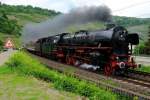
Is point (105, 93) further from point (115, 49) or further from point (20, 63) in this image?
point (20, 63)

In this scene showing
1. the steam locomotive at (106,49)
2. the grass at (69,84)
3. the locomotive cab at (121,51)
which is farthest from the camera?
the steam locomotive at (106,49)

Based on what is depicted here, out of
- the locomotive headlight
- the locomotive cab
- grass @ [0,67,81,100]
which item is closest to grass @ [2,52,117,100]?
grass @ [0,67,81,100]

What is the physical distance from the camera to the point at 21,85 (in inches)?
747

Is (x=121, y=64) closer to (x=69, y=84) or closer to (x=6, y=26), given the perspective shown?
(x=69, y=84)

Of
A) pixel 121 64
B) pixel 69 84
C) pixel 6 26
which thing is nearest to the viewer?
pixel 69 84

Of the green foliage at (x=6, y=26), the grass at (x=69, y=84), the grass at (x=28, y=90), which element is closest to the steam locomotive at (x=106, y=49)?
the grass at (x=69, y=84)

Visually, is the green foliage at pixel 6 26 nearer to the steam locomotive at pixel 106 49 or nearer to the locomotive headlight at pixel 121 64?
the steam locomotive at pixel 106 49

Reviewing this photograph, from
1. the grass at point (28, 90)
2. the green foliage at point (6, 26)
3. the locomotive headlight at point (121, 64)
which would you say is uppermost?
the green foliage at point (6, 26)

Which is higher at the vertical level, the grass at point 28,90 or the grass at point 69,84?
the grass at point 69,84

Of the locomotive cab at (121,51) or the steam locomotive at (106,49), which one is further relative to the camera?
the steam locomotive at (106,49)

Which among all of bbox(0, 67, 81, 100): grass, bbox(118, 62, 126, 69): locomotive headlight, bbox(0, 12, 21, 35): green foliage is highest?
bbox(0, 12, 21, 35): green foliage

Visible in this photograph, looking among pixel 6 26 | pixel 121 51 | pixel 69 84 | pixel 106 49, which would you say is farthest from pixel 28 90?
pixel 6 26

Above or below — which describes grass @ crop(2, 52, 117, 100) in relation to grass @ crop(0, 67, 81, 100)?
above

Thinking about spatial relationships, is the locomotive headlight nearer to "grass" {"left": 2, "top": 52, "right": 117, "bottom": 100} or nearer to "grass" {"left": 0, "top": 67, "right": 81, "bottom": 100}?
"grass" {"left": 2, "top": 52, "right": 117, "bottom": 100}
